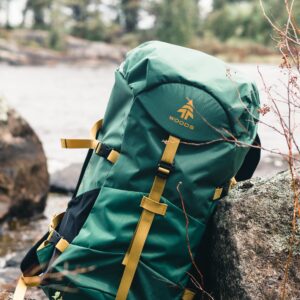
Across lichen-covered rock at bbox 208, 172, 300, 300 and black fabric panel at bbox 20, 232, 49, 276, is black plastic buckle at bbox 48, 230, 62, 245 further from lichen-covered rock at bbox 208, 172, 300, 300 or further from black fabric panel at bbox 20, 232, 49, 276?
lichen-covered rock at bbox 208, 172, 300, 300

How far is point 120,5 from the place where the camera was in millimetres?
44906

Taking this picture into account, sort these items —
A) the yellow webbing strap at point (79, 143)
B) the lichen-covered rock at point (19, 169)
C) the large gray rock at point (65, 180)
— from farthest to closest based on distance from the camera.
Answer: the large gray rock at point (65, 180), the lichen-covered rock at point (19, 169), the yellow webbing strap at point (79, 143)

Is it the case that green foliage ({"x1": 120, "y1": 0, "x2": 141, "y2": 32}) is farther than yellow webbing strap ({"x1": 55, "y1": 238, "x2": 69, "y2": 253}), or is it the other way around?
green foliage ({"x1": 120, "y1": 0, "x2": 141, "y2": 32})

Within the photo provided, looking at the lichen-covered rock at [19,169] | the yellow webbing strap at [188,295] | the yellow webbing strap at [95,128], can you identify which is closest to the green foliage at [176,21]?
the lichen-covered rock at [19,169]

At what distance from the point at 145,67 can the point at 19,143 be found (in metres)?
2.63

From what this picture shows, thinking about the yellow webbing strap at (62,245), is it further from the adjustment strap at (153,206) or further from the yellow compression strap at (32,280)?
the adjustment strap at (153,206)

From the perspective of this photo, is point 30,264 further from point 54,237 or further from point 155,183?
point 155,183

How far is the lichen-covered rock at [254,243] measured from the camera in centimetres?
186

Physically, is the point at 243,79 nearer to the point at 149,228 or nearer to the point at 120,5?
the point at 149,228

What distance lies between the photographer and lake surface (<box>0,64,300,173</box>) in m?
8.26

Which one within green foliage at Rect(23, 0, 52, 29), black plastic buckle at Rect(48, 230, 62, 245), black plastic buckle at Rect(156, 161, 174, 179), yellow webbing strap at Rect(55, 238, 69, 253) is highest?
black plastic buckle at Rect(156, 161, 174, 179)

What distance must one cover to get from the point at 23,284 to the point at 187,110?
105 centimetres

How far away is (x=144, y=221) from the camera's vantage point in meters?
2.03

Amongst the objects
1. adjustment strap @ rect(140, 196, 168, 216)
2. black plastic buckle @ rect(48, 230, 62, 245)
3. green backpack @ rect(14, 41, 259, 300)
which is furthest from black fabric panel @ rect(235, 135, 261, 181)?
black plastic buckle @ rect(48, 230, 62, 245)
